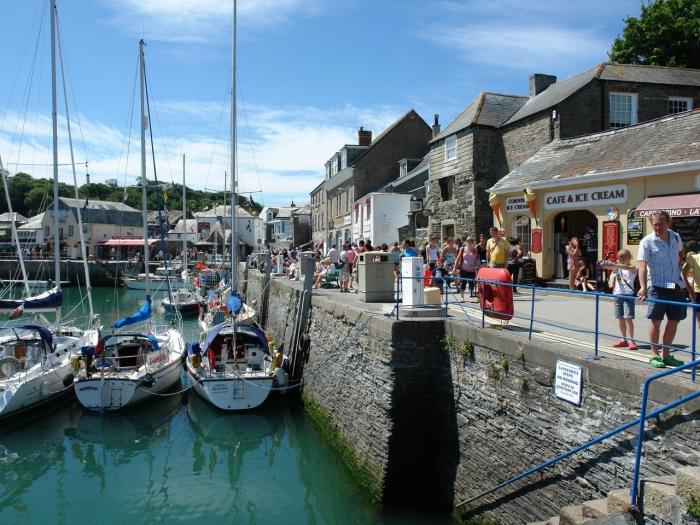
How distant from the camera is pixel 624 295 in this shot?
732 cm

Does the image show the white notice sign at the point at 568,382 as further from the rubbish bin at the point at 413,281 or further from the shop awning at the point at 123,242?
the shop awning at the point at 123,242

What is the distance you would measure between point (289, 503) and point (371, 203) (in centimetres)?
2445

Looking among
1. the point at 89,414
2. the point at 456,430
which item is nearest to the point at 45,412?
the point at 89,414

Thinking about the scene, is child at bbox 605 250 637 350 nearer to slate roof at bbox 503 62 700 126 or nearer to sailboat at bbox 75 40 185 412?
sailboat at bbox 75 40 185 412

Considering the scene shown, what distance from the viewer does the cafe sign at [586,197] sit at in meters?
14.5

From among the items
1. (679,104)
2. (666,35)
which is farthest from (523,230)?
(666,35)

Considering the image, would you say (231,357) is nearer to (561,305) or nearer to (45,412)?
(45,412)

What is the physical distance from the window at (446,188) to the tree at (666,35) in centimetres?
1458

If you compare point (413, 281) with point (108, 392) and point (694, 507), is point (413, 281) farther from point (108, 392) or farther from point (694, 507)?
point (108, 392)

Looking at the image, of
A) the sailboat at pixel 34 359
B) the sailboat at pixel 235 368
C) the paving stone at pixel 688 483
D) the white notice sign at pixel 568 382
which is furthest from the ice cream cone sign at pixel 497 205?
the paving stone at pixel 688 483

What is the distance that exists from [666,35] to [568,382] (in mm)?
30560

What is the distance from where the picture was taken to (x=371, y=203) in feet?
109

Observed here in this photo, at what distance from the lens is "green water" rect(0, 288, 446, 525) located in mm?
9836

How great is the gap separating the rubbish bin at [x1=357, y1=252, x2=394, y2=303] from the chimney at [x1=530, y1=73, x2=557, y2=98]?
15276mm
